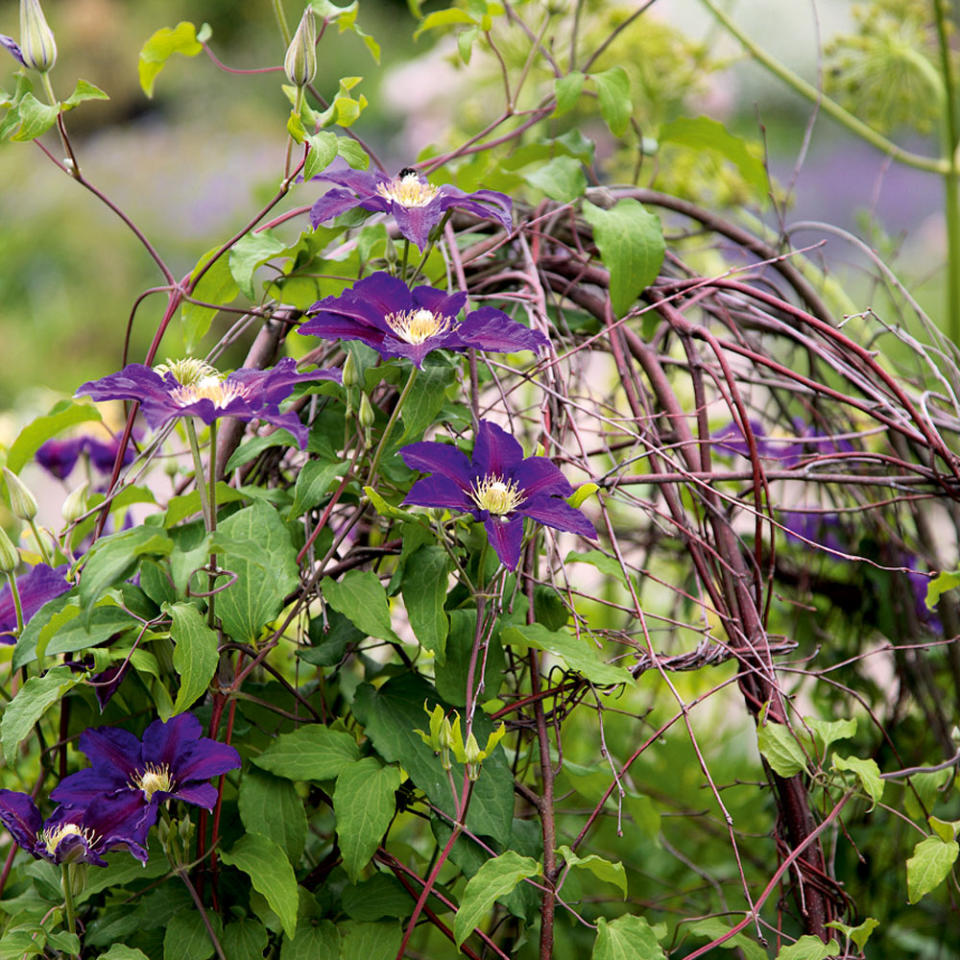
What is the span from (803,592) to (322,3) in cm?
67

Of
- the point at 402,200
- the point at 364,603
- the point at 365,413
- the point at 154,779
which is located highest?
the point at 402,200

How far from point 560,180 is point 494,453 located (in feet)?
1.02

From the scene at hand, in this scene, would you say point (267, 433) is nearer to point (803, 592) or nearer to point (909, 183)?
point (803, 592)

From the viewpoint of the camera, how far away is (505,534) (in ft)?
1.81

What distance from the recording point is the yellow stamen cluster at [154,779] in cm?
58

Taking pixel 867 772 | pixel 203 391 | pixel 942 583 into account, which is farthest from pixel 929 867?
pixel 203 391

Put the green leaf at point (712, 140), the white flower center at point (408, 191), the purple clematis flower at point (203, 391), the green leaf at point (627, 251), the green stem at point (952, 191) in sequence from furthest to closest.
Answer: the green stem at point (952, 191) < the green leaf at point (712, 140) < the green leaf at point (627, 251) < the white flower center at point (408, 191) < the purple clematis flower at point (203, 391)

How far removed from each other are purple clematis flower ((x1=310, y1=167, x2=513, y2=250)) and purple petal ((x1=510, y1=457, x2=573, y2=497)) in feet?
0.48

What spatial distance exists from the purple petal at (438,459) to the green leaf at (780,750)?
255 millimetres

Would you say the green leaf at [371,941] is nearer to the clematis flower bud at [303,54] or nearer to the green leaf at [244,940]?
the green leaf at [244,940]

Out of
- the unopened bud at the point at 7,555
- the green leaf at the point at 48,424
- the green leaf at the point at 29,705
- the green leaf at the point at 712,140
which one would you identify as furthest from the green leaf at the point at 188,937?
the green leaf at the point at 712,140

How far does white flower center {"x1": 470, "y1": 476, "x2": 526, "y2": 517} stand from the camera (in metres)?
0.57

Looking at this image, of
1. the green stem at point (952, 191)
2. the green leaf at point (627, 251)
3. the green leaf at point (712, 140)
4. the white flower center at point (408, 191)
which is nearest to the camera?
the white flower center at point (408, 191)

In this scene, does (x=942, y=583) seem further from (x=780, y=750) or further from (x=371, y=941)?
(x=371, y=941)
